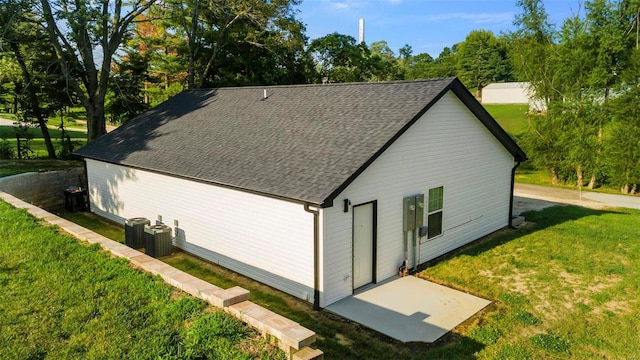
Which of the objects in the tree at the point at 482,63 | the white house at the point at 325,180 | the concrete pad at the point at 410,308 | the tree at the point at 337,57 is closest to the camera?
the concrete pad at the point at 410,308

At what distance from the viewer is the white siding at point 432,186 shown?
846 centimetres

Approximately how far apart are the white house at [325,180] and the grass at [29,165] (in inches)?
239

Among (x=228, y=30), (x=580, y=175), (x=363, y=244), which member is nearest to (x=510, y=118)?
(x=580, y=175)

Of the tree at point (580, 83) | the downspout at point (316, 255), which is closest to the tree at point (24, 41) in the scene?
the downspout at point (316, 255)

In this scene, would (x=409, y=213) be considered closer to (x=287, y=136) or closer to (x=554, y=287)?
(x=554, y=287)

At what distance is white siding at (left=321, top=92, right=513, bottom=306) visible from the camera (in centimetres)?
846

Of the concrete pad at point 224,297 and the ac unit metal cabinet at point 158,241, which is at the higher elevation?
the concrete pad at point 224,297

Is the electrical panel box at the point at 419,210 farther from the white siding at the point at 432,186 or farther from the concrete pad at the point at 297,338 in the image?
the concrete pad at the point at 297,338

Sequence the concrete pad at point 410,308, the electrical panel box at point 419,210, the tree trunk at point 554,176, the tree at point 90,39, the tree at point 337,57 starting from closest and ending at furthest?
the concrete pad at point 410,308
the electrical panel box at point 419,210
the tree at point 90,39
the tree trunk at point 554,176
the tree at point 337,57

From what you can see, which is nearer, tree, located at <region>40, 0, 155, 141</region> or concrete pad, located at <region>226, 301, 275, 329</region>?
concrete pad, located at <region>226, 301, 275, 329</region>

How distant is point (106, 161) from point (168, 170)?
4.01 metres

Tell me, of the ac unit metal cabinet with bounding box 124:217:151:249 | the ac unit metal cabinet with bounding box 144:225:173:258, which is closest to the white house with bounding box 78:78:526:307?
the ac unit metal cabinet with bounding box 144:225:173:258

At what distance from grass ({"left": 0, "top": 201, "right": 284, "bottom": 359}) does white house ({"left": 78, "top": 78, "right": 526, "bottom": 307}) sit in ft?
8.94

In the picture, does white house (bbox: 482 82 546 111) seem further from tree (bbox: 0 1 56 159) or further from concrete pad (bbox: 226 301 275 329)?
concrete pad (bbox: 226 301 275 329)
